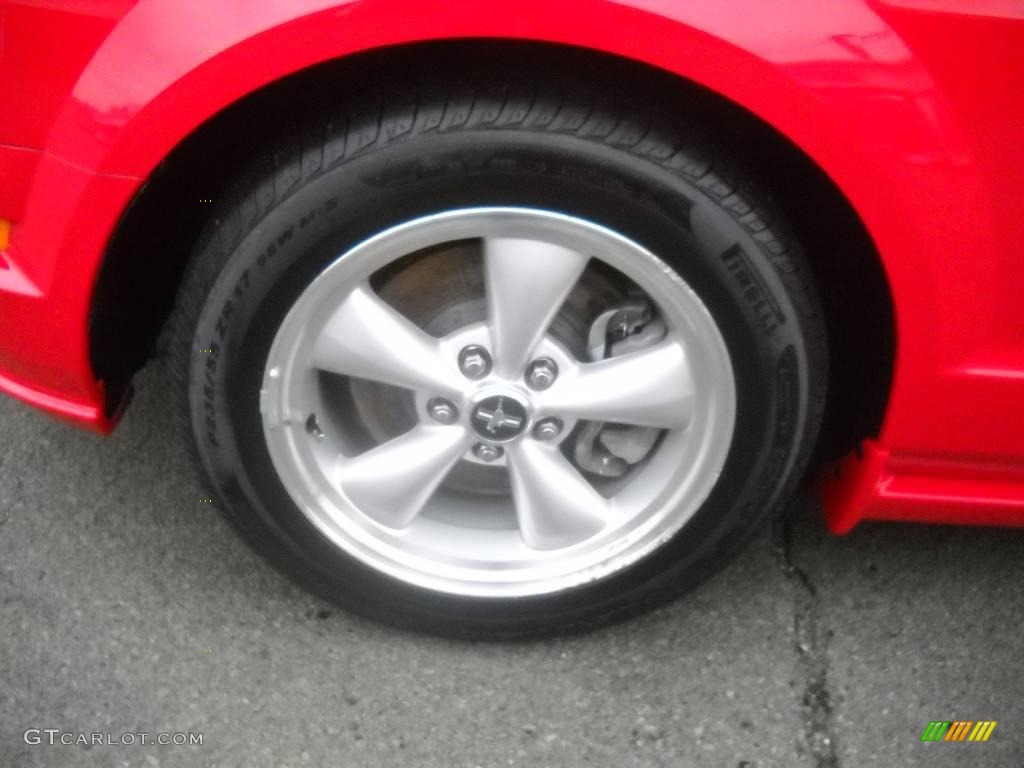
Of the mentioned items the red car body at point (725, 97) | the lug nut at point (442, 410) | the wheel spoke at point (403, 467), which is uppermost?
the red car body at point (725, 97)

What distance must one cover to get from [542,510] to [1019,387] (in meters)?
0.73

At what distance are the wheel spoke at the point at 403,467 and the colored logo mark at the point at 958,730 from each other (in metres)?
0.92

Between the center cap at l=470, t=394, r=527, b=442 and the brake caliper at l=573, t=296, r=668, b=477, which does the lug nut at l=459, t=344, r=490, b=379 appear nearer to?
the center cap at l=470, t=394, r=527, b=442

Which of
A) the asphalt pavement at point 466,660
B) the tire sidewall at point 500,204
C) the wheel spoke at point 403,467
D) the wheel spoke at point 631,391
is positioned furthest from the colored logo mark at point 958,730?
the wheel spoke at point 403,467

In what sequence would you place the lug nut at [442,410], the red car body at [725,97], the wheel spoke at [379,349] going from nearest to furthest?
the red car body at [725,97] < the wheel spoke at [379,349] < the lug nut at [442,410]

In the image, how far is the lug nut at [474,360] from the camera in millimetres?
1594

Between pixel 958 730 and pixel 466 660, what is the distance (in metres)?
0.83

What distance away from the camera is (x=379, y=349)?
1566mm

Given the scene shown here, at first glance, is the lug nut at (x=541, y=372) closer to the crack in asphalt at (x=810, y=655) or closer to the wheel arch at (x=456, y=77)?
the wheel arch at (x=456, y=77)

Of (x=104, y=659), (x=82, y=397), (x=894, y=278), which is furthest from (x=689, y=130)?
(x=104, y=659)

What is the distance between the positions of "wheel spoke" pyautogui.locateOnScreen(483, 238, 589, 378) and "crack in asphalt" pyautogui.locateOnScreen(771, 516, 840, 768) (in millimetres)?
751

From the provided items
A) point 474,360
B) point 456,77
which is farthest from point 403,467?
point 456,77

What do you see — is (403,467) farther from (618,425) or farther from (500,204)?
(500,204)

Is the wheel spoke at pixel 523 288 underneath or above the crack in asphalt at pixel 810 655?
above
